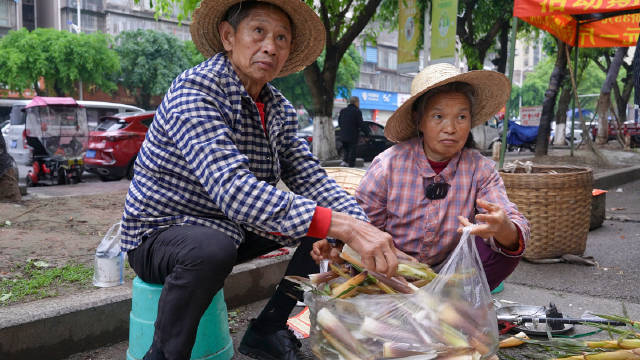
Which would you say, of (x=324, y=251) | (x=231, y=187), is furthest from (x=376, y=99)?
(x=231, y=187)

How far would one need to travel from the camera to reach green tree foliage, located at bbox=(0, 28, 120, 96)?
77.7ft

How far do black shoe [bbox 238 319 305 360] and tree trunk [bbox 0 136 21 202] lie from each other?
4.89 meters

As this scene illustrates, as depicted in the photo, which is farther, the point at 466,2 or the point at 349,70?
the point at 349,70

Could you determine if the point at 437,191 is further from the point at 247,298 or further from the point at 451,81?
the point at 247,298

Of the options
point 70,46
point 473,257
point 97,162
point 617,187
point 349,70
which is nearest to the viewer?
point 473,257

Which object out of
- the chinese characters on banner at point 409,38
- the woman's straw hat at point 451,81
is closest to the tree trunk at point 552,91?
the chinese characters on banner at point 409,38

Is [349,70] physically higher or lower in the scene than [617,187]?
higher

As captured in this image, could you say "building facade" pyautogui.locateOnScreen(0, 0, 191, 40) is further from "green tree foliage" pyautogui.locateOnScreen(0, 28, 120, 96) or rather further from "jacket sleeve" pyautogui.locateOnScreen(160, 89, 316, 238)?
"jacket sleeve" pyautogui.locateOnScreen(160, 89, 316, 238)

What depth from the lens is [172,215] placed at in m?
1.97

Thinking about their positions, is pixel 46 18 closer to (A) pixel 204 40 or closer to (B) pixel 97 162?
(B) pixel 97 162

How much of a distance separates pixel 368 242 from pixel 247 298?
170 cm

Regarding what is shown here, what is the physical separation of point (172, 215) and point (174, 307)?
37 centimetres

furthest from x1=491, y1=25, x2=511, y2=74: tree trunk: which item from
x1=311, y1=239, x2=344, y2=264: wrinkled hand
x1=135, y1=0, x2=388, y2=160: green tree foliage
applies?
x1=311, y1=239, x2=344, y2=264: wrinkled hand

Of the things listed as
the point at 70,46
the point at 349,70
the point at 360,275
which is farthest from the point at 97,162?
the point at 349,70
